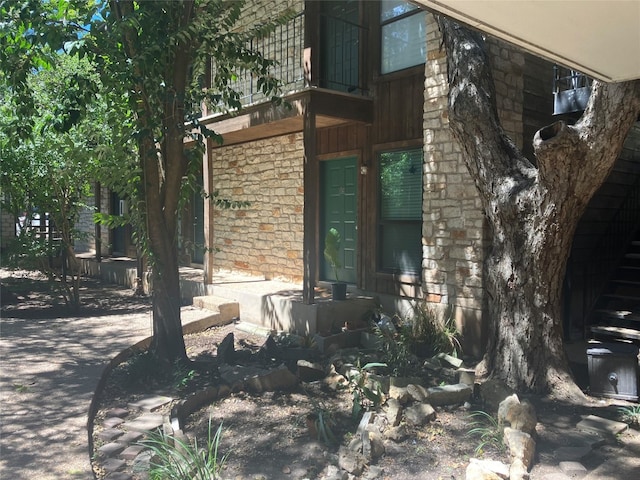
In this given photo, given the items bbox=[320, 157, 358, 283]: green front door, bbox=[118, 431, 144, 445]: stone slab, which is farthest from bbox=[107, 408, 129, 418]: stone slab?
bbox=[320, 157, 358, 283]: green front door

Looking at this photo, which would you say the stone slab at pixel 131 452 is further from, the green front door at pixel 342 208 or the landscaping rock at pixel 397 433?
the green front door at pixel 342 208

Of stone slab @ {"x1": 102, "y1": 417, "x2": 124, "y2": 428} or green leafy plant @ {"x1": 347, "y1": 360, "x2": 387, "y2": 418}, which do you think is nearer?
stone slab @ {"x1": 102, "y1": 417, "x2": 124, "y2": 428}

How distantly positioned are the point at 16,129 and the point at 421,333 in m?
4.80

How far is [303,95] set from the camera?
6.94 meters

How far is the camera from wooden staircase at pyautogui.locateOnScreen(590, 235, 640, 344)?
644 cm

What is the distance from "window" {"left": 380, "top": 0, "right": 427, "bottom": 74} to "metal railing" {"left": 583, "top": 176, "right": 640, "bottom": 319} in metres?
3.52

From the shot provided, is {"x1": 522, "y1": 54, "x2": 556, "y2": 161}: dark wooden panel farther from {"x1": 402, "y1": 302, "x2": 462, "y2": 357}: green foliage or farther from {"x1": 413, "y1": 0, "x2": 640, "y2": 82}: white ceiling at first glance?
{"x1": 413, "y1": 0, "x2": 640, "y2": 82}: white ceiling

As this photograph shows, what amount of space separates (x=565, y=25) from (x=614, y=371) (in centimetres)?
364

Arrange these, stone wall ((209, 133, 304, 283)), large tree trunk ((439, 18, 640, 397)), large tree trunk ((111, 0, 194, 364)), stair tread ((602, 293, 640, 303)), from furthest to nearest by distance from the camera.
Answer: stone wall ((209, 133, 304, 283))
stair tread ((602, 293, 640, 303))
large tree trunk ((111, 0, 194, 364))
large tree trunk ((439, 18, 640, 397))

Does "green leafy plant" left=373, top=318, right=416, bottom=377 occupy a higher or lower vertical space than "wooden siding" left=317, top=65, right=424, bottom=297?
lower

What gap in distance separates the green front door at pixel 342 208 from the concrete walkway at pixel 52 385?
2.26 m

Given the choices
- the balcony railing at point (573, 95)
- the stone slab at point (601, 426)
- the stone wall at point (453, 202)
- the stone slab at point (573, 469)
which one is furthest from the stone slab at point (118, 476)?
the balcony railing at point (573, 95)

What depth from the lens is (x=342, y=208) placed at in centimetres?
848

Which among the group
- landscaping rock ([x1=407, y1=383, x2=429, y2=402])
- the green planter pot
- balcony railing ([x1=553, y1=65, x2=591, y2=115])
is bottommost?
landscaping rock ([x1=407, y1=383, x2=429, y2=402])
